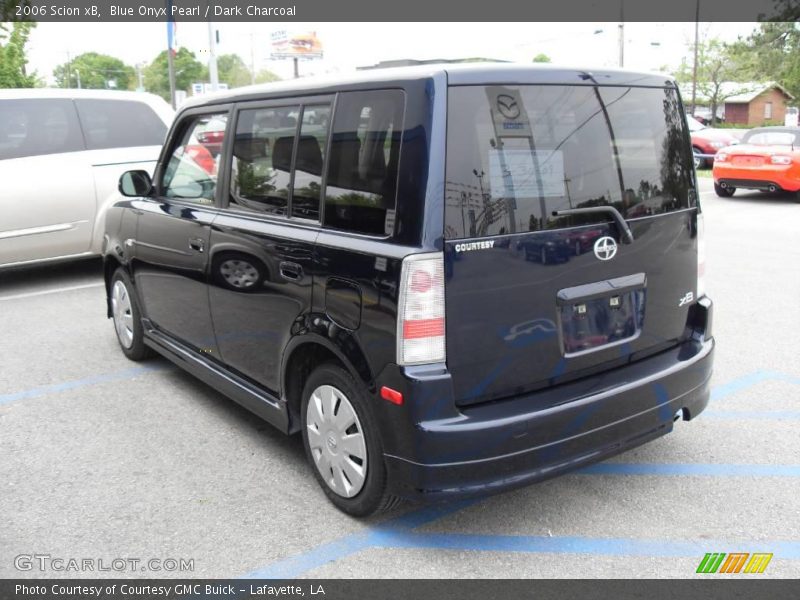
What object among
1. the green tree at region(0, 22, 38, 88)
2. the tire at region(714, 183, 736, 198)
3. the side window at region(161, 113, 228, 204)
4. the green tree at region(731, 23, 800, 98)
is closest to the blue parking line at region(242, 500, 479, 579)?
the side window at region(161, 113, 228, 204)

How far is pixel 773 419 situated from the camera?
14.3 feet

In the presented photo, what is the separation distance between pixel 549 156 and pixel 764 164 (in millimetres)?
13762

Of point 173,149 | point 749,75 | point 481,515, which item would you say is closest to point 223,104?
point 173,149

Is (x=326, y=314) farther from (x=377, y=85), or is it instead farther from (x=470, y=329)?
(x=377, y=85)

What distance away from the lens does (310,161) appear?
11.1 ft

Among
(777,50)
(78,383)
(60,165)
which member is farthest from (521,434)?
(777,50)

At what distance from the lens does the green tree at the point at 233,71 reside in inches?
4216

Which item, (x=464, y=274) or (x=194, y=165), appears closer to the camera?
(x=464, y=274)

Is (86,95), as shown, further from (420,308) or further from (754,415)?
(754,415)

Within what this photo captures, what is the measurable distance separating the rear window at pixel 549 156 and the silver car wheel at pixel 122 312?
10.8ft

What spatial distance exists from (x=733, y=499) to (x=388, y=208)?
6.77 feet

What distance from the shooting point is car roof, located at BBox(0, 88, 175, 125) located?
7.91 metres

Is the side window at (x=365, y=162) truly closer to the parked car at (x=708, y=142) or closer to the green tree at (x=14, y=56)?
the green tree at (x=14, y=56)

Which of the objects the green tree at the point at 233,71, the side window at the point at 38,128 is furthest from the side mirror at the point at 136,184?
the green tree at the point at 233,71
